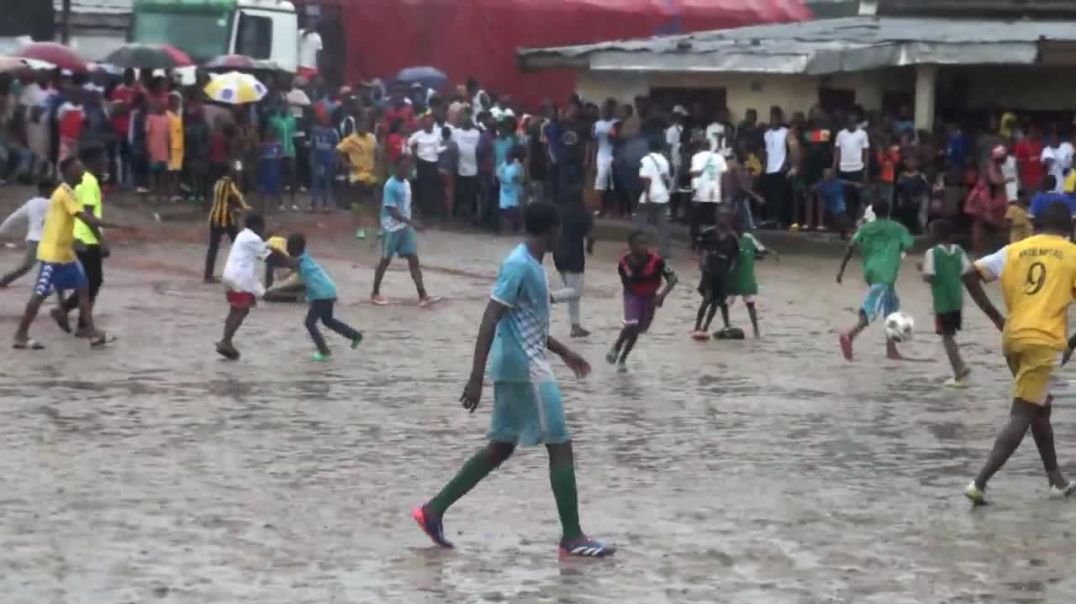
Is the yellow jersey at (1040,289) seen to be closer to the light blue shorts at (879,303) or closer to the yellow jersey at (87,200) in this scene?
the light blue shorts at (879,303)

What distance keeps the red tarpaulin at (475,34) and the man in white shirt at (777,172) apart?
899 centimetres

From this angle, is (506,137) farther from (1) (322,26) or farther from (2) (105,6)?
(2) (105,6)

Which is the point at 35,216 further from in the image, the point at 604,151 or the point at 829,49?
the point at 829,49

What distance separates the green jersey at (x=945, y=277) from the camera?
609 inches

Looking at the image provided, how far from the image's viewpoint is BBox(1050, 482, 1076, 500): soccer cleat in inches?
427

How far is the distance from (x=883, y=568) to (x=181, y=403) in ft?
20.3

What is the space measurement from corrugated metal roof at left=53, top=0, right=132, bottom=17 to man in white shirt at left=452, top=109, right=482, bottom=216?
11504 mm

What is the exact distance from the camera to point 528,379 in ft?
30.1

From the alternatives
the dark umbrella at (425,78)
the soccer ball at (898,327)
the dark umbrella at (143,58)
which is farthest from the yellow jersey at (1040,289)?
the dark umbrella at (425,78)

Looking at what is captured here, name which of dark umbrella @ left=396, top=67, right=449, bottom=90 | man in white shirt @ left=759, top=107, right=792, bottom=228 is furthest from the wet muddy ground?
dark umbrella @ left=396, top=67, right=449, bottom=90

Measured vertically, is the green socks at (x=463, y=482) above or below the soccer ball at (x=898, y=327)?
above

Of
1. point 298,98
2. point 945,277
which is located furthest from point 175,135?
point 945,277

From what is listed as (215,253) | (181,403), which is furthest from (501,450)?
(215,253)

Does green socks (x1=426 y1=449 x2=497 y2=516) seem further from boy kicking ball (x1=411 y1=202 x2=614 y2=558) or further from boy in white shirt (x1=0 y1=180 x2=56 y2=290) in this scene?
boy in white shirt (x1=0 y1=180 x2=56 y2=290)
